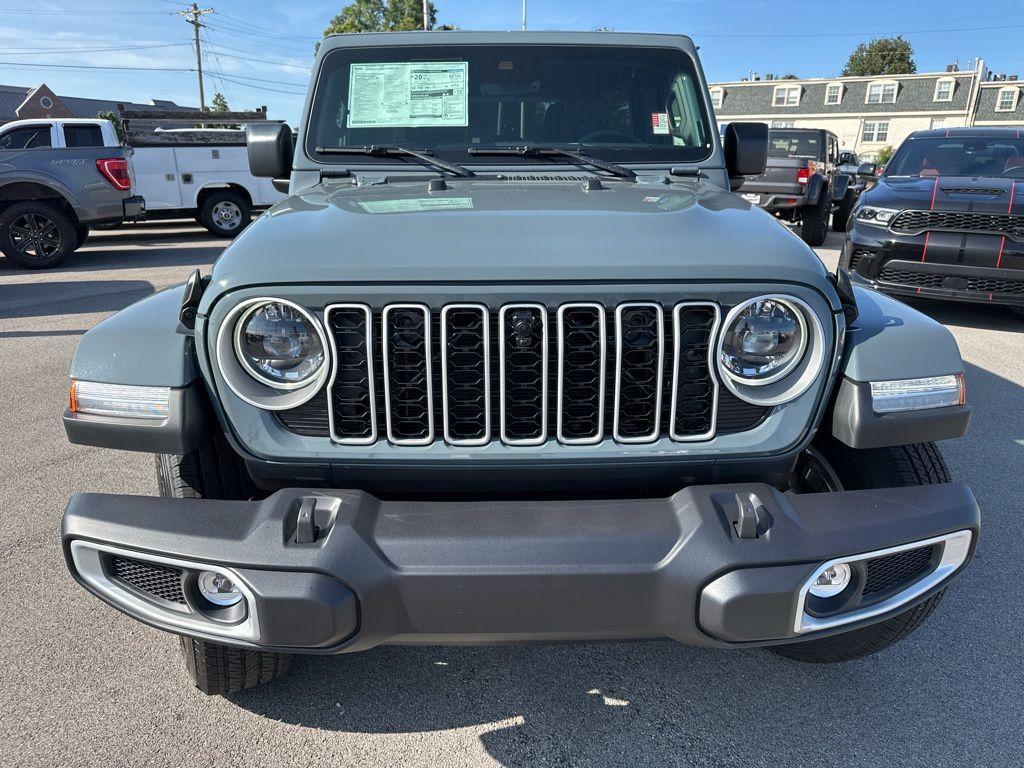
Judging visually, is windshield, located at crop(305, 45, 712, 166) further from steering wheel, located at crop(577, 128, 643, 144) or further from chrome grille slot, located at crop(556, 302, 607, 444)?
chrome grille slot, located at crop(556, 302, 607, 444)

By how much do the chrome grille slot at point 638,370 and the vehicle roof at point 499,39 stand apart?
1848mm

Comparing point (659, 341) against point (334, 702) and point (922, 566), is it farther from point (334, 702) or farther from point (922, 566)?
point (334, 702)

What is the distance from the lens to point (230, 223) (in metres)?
13.2

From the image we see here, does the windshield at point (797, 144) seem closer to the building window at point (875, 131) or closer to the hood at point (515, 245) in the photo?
the hood at point (515, 245)

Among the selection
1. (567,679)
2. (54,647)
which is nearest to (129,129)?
(54,647)

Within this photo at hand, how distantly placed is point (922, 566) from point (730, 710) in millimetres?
728

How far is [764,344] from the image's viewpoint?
1763 mm

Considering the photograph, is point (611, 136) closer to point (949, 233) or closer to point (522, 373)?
point (522, 373)

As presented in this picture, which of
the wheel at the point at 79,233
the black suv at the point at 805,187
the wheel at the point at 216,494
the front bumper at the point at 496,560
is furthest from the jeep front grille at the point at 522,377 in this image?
the wheel at the point at 79,233

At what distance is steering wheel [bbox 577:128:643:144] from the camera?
294 cm

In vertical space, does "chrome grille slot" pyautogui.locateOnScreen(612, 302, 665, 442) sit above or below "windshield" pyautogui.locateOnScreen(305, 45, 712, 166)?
below

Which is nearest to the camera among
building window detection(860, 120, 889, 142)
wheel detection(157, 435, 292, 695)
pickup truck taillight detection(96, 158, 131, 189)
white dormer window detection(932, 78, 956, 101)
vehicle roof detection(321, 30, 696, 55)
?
wheel detection(157, 435, 292, 695)

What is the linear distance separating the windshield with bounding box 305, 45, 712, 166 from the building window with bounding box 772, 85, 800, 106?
5915cm

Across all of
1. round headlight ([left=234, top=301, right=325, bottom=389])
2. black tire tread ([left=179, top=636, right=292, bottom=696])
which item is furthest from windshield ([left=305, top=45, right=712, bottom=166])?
black tire tread ([left=179, top=636, right=292, bottom=696])
